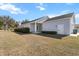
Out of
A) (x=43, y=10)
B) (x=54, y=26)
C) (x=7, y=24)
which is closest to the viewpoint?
(x=43, y=10)

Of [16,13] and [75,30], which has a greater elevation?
[16,13]

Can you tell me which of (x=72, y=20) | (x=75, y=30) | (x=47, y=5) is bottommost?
(x=75, y=30)

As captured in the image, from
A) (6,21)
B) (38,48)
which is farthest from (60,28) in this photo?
(38,48)

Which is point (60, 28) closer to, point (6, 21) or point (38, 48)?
point (6, 21)

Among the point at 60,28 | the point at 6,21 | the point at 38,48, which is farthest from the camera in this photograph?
the point at 60,28

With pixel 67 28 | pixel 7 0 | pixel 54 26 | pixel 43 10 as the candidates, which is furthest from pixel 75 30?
Result: pixel 7 0

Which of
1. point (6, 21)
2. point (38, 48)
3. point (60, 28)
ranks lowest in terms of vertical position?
point (38, 48)

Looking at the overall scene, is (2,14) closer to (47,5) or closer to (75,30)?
(47,5)

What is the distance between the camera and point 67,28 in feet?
41.4

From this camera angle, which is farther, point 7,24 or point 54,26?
point 54,26

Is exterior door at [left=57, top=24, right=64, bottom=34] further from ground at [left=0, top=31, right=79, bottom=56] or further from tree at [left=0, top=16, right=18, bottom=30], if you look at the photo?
tree at [left=0, top=16, right=18, bottom=30]

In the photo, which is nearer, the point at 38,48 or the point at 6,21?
the point at 38,48

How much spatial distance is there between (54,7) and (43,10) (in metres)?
0.74

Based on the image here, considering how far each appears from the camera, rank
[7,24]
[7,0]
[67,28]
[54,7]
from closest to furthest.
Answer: [7,0] → [54,7] → [7,24] → [67,28]
